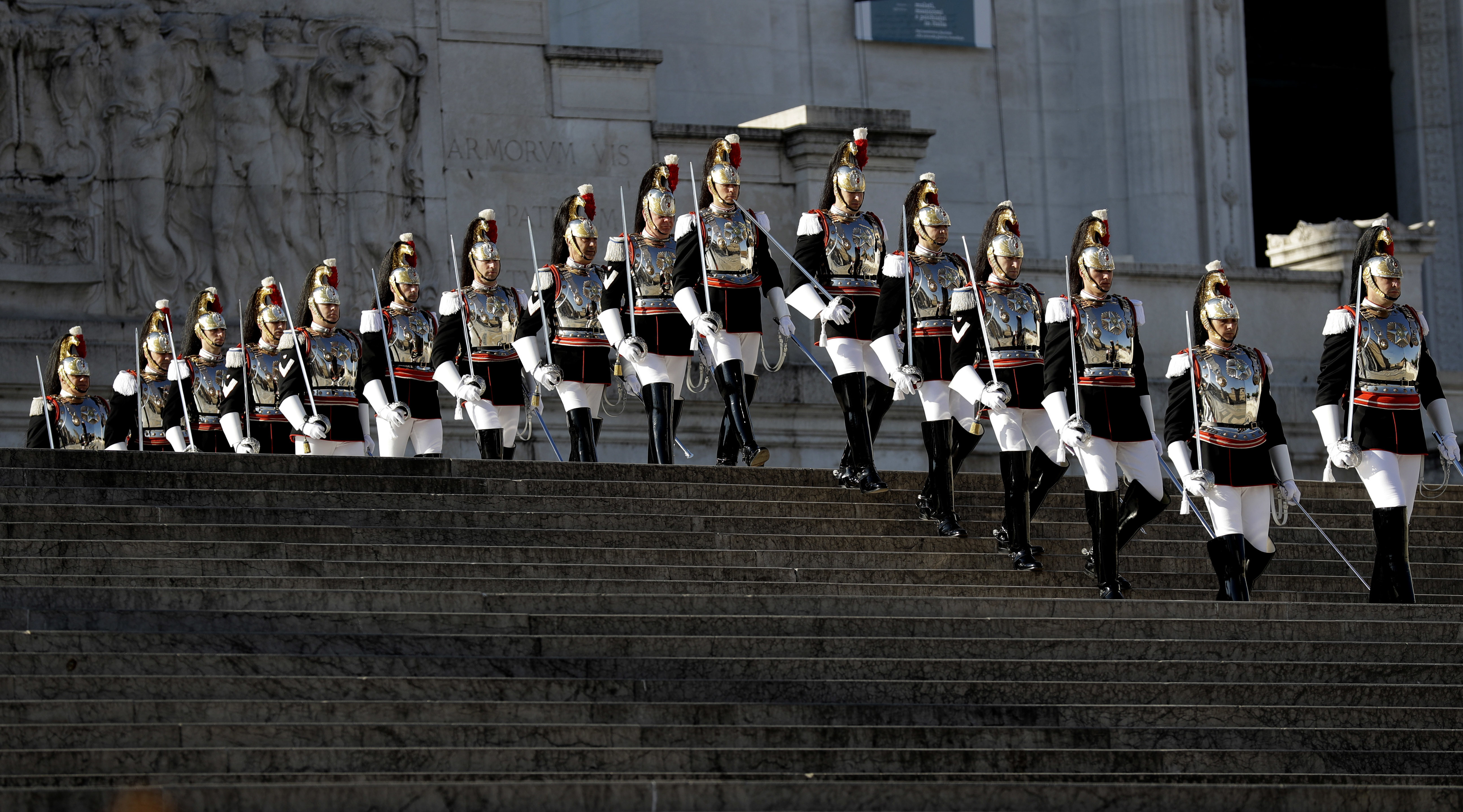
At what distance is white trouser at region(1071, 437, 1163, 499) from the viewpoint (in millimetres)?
12102

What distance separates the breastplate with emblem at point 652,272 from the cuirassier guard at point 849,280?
764 mm

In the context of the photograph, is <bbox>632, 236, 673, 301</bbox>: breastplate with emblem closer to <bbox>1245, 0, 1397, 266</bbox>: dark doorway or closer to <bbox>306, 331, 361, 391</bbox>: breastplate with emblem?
<bbox>306, 331, 361, 391</bbox>: breastplate with emblem

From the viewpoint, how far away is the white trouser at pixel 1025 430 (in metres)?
12.5

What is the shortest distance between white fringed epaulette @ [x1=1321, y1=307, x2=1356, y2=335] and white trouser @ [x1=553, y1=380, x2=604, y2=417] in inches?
169

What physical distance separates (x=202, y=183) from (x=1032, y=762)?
Result: 11.1 meters

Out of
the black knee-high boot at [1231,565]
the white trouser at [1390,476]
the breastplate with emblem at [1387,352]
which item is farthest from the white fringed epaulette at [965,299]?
the white trouser at [1390,476]

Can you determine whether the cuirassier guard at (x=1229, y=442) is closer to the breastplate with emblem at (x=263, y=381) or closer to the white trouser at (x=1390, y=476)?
the white trouser at (x=1390, y=476)

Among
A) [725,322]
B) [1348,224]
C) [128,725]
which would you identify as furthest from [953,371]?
[1348,224]

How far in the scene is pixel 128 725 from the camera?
8.54 meters

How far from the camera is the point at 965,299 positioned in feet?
42.0

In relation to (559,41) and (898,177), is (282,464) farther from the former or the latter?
(559,41)

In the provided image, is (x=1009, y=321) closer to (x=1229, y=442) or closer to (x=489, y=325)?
(x=1229, y=442)

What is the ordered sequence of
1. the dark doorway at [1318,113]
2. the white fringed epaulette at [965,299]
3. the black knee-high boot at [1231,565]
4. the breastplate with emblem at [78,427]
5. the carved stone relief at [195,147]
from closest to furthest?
the black knee-high boot at [1231,565] < the white fringed epaulette at [965,299] < the breastplate with emblem at [78,427] < the carved stone relief at [195,147] < the dark doorway at [1318,113]

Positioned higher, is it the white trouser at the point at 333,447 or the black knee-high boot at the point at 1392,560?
the white trouser at the point at 333,447
